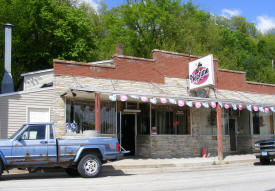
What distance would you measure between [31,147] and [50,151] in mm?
615

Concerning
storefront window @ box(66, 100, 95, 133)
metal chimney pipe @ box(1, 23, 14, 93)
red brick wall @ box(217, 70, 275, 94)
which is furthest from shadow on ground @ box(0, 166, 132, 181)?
red brick wall @ box(217, 70, 275, 94)

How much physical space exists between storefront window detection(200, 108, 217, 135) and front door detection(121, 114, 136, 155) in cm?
431

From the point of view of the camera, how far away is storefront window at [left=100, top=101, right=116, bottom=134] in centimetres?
1614

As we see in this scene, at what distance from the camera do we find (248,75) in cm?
4691

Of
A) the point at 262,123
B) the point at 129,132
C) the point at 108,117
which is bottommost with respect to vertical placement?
the point at 129,132

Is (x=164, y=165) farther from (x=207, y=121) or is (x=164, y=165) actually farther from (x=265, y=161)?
(x=207, y=121)

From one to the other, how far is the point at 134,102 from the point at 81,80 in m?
3.56

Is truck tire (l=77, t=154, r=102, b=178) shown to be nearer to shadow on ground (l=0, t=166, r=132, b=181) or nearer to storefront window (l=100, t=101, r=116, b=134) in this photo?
shadow on ground (l=0, t=166, r=132, b=181)

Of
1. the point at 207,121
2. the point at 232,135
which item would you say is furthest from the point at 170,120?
the point at 232,135

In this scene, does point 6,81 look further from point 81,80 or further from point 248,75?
point 248,75

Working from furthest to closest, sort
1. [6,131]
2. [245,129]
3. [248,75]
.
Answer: [248,75] → [245,129] → [6,131]

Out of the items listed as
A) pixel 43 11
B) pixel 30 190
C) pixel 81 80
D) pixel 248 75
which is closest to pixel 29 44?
pixel 43 11

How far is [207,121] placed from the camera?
19734 millimetres

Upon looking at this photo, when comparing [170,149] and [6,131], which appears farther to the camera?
[170,149]
